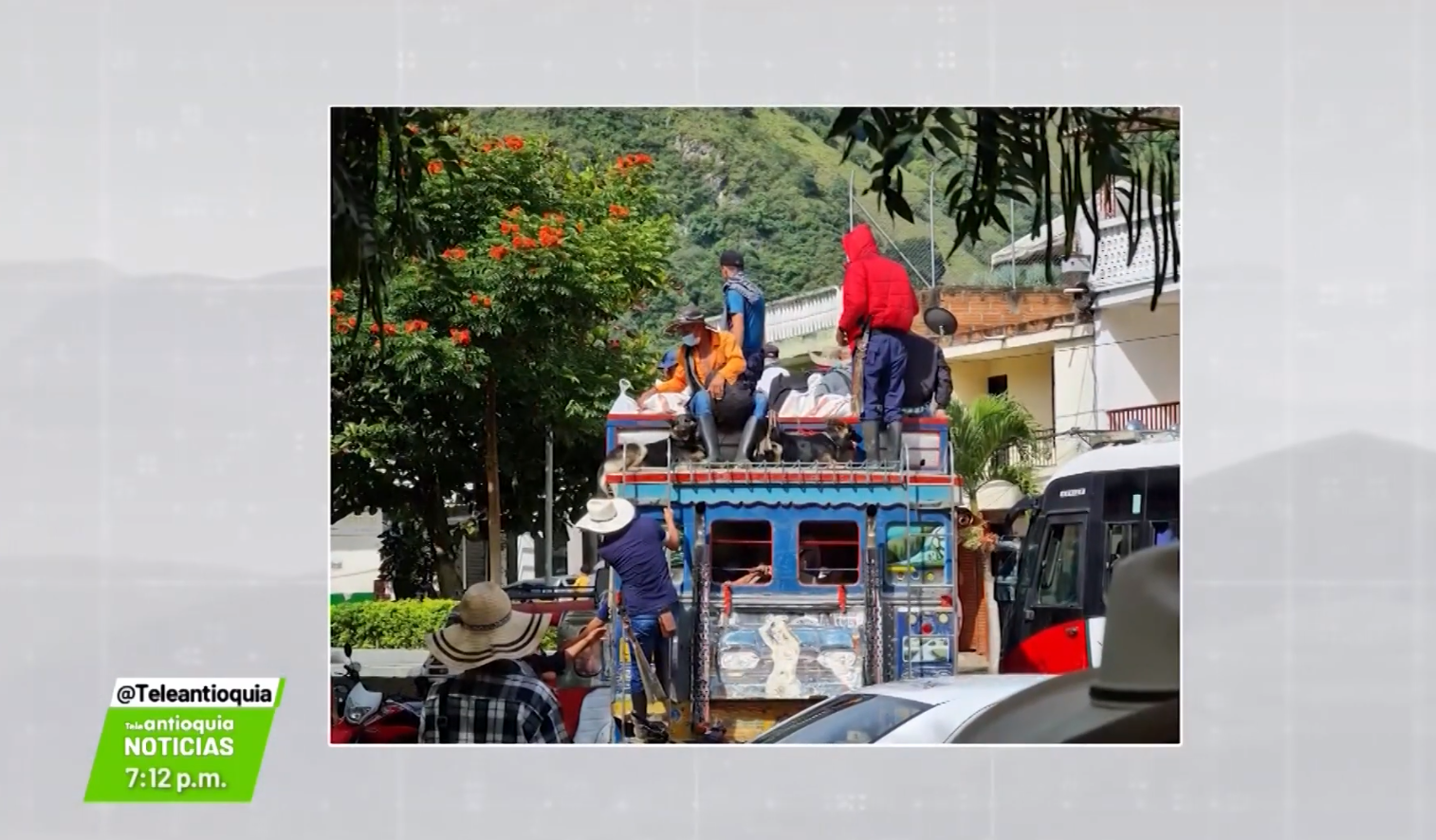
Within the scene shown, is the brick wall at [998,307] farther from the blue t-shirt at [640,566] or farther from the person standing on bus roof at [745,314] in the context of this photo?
the blue t-shirt at [640,566]

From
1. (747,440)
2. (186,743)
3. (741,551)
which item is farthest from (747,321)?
(186,743)

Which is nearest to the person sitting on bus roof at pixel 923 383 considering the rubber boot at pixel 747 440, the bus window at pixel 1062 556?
the rubber boot at pixel 747 440

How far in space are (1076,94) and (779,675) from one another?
241 cm

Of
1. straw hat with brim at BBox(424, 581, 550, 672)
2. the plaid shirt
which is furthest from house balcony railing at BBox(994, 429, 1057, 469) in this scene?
the plaid shirt

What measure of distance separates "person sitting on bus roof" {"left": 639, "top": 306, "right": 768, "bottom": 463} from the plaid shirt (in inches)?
50.9

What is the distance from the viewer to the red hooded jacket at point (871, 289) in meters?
7.65

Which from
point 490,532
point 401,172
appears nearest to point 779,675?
point 490,532

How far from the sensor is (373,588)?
7.39 meters

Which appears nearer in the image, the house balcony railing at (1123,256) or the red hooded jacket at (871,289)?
the house balcony railing at (1123,256)

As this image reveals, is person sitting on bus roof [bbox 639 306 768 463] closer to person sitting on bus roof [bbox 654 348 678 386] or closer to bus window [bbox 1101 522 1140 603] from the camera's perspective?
person sitting on bus roof [bbox 654 348 678 386]

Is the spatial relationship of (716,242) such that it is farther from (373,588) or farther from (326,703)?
(326,703)

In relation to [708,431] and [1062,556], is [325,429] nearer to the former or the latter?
[708,431]

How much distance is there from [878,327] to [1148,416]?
1244 mm

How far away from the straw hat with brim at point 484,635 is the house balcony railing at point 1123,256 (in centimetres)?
261
